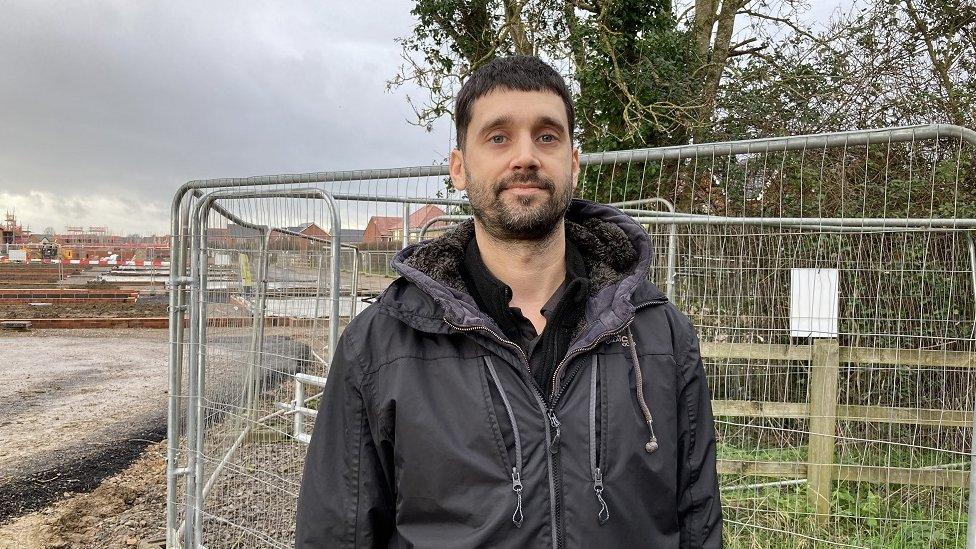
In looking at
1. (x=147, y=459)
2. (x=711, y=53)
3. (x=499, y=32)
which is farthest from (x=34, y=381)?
(x=711, y=53)

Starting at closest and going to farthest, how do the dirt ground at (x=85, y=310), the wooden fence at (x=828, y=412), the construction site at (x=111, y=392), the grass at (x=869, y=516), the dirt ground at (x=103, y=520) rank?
the wooden fence at (x=828, y=412)
the grass at (x=869, y=516)
the construction site at (x=111, y=392)
the dirt ground at (x=103, y=520)
the dirt ground at (x=85, y=310)

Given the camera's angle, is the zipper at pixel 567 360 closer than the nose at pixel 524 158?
Yes

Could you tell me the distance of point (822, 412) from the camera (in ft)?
13.7

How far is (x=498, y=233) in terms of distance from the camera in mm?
1745

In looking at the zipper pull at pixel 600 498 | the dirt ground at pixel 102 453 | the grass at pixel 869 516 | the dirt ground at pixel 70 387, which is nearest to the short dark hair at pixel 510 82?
the zipper pull at pixel 600 498

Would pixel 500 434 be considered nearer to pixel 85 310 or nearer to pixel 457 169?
pixel 457 169

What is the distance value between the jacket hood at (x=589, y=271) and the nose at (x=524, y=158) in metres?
0.31

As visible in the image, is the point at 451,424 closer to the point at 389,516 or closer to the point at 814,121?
the point at 389,516

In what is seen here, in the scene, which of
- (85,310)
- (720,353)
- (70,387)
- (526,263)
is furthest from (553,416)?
(85,310)

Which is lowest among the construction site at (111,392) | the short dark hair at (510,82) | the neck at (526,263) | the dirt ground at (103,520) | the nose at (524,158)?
the dirt ground at (103,520)

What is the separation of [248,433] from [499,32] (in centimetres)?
806

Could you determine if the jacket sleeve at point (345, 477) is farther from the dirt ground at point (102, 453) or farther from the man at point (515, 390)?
the dirt ground at point (102, 453)

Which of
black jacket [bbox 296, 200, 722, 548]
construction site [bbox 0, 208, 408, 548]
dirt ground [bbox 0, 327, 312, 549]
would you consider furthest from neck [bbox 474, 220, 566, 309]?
dirt ground [bbox 0, 327, 312, 549]

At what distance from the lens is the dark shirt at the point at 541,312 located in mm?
1638
